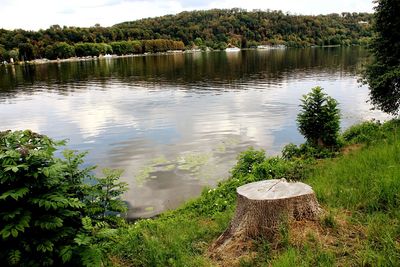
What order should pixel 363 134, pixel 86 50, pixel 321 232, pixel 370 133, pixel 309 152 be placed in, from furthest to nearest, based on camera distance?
pixel 86 50 < pixel 363 134 < pixel 370 133 < pixel 309 152 < pixel 321 232

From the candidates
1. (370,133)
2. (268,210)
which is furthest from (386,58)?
(268,210)

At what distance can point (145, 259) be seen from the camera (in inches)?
272

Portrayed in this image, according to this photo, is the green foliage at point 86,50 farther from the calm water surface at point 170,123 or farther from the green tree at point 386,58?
the green tree at point 386,58

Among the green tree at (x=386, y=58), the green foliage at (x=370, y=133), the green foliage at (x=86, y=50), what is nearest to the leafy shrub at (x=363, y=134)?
Result: the green foliage at (x=370, y=133)

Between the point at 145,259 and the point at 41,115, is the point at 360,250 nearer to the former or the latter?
the point at 145,259

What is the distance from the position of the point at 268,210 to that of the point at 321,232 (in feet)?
3.22

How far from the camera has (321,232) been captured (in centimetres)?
633

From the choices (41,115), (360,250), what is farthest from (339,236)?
(41,115)

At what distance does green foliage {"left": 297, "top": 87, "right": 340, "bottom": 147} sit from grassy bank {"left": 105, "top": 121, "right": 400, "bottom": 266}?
377cm

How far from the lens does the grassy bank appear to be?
5.59 m

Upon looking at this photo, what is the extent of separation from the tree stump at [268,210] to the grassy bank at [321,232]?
0.59 feet

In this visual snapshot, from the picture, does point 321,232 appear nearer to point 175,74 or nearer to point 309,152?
point 309,152

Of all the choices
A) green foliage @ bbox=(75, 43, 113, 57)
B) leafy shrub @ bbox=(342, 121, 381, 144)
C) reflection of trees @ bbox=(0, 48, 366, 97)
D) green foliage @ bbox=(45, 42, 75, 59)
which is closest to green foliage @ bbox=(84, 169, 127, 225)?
leafy shrub @ bbox=(342, 121, 381, 144)

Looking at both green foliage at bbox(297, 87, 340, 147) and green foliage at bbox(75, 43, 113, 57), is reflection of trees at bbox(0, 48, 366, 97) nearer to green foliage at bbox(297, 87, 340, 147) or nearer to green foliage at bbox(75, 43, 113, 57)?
green foliage at bbox(297, 87, 340, 147)
